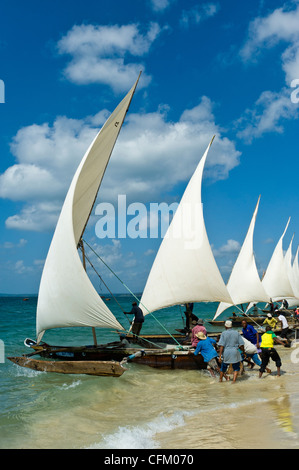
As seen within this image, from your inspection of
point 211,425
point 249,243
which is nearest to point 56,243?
point 211,425

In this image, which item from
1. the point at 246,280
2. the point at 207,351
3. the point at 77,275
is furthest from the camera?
the point at 246,280

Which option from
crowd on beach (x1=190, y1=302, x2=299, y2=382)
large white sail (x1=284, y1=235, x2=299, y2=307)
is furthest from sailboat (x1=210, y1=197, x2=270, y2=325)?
large white sail (x1=284, y1=235, x2=299, y2=307)

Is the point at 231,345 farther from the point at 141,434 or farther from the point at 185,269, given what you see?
the point at 185,269

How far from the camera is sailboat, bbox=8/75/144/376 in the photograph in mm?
11703

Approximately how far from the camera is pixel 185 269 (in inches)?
702

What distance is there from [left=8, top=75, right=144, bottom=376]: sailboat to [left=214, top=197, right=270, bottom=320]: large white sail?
14795 mm

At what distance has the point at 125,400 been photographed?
1080 cm

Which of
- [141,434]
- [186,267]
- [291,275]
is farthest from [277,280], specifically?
[141,434]

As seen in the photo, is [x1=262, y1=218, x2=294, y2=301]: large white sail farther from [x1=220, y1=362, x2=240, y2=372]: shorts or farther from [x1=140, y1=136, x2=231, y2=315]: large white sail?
[x1=220, y1=362, x2=240, y2=372]: shorts

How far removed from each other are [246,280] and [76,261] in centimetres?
1717

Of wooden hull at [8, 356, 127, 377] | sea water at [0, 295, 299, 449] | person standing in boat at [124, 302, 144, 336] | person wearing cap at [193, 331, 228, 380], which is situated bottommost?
sea water at [0, 295, 299, 449]

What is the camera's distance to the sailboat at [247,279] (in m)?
26.0
